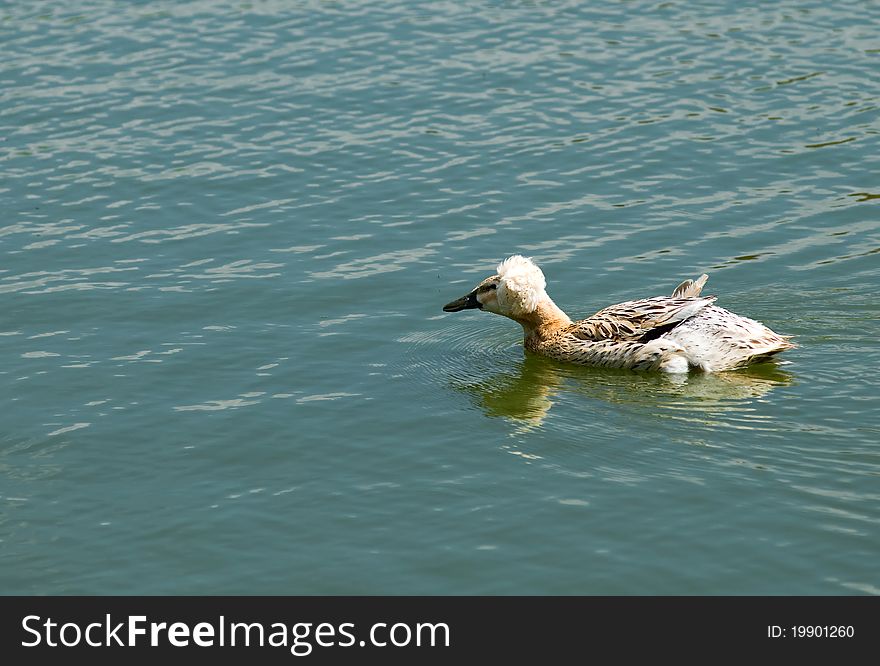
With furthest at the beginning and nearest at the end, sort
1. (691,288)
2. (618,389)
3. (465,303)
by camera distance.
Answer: (465,303) < (691,288) < (618,389)

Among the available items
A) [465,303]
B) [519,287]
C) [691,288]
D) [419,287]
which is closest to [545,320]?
[519,287]

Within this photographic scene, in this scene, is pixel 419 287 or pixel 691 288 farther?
pixel 419 287

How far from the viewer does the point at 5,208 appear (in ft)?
57.6

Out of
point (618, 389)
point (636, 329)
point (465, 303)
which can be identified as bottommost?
point (618, 389)

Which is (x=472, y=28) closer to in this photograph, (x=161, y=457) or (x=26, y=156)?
(x=26, y=156)

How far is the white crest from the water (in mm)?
543

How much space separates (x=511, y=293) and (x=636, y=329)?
1358mm

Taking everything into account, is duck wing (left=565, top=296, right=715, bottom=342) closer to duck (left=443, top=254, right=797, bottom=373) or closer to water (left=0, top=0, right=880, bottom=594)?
duck (left=443, top=254, right=797, bottom=373)

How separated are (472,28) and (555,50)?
1924mm

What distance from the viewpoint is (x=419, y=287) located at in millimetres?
15172

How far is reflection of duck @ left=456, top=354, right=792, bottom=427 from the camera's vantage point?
39.6 ft

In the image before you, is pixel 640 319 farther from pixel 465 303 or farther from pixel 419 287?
pixel 419 287
